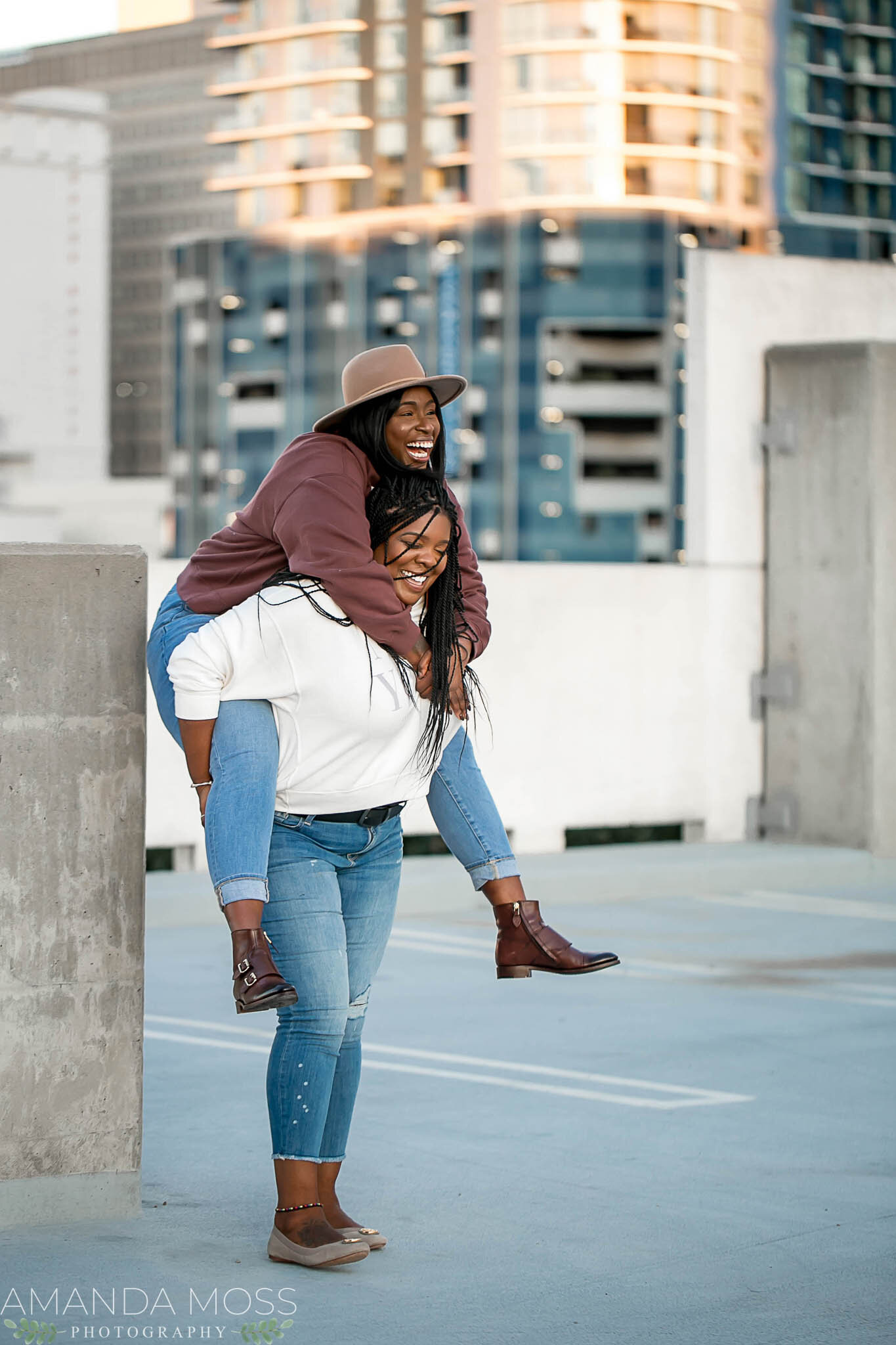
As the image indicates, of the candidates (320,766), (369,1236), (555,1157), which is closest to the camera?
→ (320,766)

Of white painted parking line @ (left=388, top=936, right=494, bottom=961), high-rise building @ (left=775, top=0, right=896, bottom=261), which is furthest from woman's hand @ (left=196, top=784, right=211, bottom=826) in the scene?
high-rise building @ (left=775, top=0, right=896, bottom=261)

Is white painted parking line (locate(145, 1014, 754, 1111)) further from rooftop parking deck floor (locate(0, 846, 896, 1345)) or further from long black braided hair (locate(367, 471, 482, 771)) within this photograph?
long black braided hair (locate(367, 471, 482, 771))

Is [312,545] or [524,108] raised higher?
[524,108]

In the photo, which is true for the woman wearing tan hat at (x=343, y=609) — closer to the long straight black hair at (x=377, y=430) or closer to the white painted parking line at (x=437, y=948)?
the long straight black hair at (x=377, y=430)

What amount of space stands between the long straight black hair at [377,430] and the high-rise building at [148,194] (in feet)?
516

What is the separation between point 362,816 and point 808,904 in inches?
249

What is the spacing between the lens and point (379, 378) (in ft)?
15.3

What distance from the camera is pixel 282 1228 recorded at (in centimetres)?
460

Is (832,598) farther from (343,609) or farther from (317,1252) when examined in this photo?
(317,1252)

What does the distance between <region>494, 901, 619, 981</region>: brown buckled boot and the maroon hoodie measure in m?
0.66

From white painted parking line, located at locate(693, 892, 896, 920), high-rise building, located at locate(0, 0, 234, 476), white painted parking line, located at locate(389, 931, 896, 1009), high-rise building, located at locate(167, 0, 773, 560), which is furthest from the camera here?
high-rise building, located at locate(0, 0, 234, 476)

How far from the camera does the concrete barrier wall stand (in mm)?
11766

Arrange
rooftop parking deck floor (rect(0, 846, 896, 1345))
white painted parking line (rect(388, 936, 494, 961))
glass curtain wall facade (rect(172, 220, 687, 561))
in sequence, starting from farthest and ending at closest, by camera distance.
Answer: glass curtain wall facade (rect(172, 220, 687, 561)) < white painted parking line (rect(388, 936, 494, 961)) < rooftop parking deck floor (rect(0, 846, 896, 1345))

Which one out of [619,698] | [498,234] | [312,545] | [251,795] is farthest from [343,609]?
[498,234]
